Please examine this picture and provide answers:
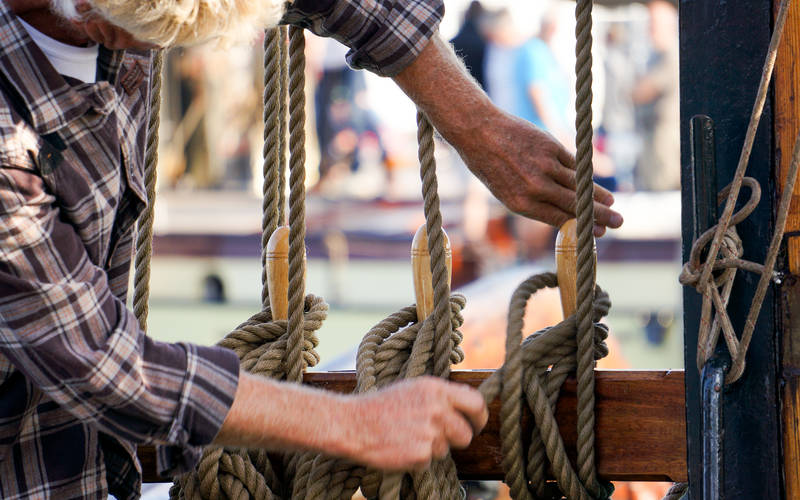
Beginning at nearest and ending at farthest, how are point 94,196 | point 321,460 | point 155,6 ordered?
1. point 155,6
2. point 94,196
3. point 321,460

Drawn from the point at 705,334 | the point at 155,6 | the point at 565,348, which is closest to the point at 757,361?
the point at 705,334

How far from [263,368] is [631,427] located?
444 millimetres

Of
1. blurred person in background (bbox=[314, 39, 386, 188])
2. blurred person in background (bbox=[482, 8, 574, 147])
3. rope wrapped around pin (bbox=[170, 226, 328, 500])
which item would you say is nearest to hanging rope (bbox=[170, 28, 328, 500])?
rope wrapped around pin (bbox=[170, 226, 328, 500])

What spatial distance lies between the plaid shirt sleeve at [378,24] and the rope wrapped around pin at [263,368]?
0.85 feet

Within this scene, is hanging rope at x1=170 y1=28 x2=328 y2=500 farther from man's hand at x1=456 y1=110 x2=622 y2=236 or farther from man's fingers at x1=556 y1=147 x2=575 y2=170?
man's fingers at x1=556 y1=147 x2=575 y2=170

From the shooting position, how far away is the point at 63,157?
837 mm

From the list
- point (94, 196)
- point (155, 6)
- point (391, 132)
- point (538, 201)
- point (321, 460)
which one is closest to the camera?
point (155, 6)

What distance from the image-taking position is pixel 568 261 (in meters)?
1.13

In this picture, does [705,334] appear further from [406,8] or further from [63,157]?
[63,157]

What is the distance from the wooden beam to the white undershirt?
0.58 m

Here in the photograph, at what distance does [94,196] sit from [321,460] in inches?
15.9

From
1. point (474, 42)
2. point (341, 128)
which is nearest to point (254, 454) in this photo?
point (474, 42)

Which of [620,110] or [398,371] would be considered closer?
[398,371]

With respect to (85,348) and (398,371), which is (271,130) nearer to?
(398,371)
